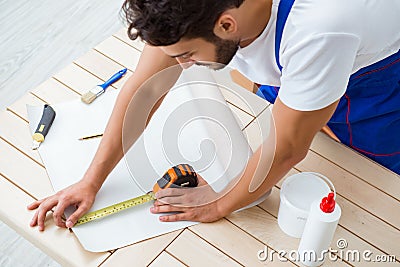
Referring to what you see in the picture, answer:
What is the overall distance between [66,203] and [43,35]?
145 centimetres

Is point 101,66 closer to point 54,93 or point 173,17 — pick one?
point 54,93

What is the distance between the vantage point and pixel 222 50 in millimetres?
1207

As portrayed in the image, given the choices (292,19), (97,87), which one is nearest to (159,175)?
(97,87)

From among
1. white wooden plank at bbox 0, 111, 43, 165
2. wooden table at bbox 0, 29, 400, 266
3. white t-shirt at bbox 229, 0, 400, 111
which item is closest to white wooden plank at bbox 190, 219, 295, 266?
wooden table at bbox 0, 29, 400, 266

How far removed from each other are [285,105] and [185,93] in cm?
47

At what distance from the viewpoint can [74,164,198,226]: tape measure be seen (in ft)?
4.38

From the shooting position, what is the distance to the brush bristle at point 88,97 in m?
1.55

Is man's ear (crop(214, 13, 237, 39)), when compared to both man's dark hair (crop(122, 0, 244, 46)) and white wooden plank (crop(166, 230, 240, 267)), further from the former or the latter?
white wooden plank (crop(166, 230, 240, 267))

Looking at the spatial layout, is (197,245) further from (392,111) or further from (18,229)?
(392,111)

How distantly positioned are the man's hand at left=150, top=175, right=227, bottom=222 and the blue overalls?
1.10 ft

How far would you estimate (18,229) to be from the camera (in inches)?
52.2

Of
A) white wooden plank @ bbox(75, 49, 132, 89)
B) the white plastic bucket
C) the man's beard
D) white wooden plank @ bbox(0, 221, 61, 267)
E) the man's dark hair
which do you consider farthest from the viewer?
white wooden plank @ bbox(0, 221, 61, 267)

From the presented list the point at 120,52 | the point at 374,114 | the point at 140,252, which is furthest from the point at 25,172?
the point at 374,114

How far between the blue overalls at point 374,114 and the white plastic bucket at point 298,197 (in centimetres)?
24
